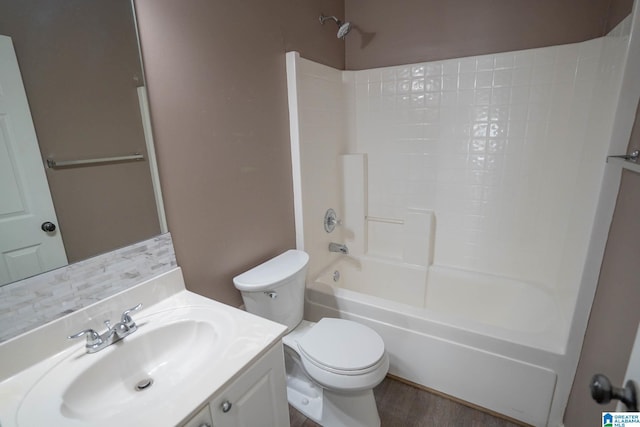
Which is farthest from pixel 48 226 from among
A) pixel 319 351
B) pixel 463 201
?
pixel 463 201

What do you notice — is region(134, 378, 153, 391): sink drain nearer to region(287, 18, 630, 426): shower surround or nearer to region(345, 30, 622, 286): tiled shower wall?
region(287, 18, 630, 426): shower surround

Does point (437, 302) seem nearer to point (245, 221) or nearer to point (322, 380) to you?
point (322, 380)

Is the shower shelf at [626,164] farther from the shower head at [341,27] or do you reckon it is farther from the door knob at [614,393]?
the shower head at [341,27]

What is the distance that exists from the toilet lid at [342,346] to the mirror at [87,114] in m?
0.86

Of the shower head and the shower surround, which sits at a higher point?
the shower head

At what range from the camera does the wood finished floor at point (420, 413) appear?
1585 millimetres

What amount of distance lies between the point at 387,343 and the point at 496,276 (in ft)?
3.11

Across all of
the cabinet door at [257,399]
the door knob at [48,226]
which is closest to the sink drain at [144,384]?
the cabinet door at [257,399]

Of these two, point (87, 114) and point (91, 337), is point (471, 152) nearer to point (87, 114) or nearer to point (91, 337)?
point (87, 114)

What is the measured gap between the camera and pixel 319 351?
1.42 meters

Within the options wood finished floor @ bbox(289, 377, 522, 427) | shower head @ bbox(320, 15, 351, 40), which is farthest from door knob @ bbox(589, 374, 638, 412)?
shower head @ bbox(320, 15, 351, 40)

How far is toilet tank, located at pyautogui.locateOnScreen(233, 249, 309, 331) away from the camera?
4.80 ft

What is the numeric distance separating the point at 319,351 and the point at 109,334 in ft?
2.71

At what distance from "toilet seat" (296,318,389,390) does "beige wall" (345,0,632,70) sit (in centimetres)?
181
